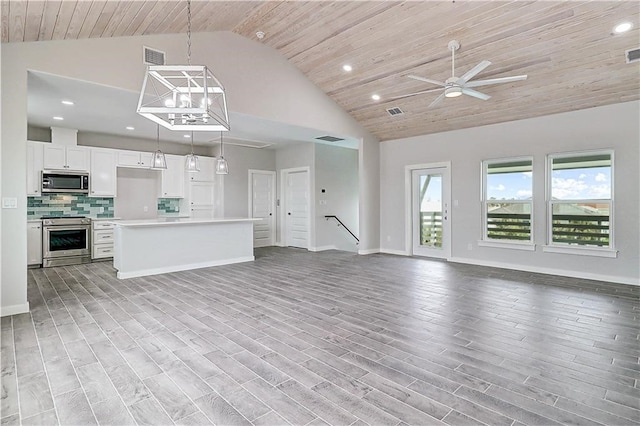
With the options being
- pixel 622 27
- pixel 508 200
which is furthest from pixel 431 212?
pixel 622 27

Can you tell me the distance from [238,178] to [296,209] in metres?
1.73

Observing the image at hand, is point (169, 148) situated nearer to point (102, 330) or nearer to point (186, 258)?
point (186, 258)

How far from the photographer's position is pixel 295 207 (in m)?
9.20

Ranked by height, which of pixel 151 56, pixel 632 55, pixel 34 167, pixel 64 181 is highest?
pixel 151 56

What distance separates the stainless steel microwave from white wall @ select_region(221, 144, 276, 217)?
2937 mm

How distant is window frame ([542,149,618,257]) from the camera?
5.16m

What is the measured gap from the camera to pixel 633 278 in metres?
4.97

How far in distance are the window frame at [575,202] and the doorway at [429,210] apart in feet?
5.86

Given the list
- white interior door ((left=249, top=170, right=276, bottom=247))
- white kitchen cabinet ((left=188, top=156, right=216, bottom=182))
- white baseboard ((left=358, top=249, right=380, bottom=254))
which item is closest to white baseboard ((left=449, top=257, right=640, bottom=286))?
white baseboard ((left=358, top=249, right=380, bottom=254))

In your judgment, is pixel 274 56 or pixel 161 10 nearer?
pixel 161 10

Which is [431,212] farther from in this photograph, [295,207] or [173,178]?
[173,178]

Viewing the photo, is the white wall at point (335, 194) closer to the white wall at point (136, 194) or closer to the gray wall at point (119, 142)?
the gray wall at point (119, 142)

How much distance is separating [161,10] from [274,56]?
2.39 metres

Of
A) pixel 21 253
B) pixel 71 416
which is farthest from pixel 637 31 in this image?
pixel 21 253
